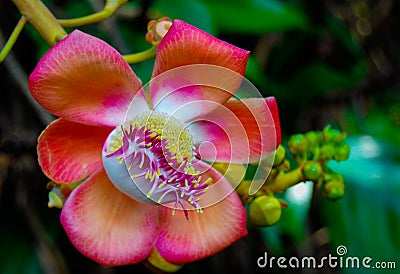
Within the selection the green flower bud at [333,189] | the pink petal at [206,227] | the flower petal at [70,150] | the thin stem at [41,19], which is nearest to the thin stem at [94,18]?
the thin stem at [41,19]

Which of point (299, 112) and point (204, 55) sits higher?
point (204, 55)

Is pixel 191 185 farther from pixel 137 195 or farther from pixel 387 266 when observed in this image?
pixel 387 266

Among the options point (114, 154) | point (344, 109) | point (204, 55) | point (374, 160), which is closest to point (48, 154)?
point (114, 154)

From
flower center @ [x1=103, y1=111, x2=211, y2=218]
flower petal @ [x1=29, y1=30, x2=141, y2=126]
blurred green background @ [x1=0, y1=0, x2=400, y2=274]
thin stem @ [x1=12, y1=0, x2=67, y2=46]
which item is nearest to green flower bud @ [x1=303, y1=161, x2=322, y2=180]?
flower center @ [x1=103, y1=111, x2=211, y2=218]

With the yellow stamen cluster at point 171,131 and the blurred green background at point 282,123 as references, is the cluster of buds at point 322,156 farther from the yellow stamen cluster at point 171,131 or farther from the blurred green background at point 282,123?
the blurred green background at point 282,123

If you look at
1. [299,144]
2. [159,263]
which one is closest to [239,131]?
[299,144]

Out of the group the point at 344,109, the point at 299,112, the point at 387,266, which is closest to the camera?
the point at 387,266

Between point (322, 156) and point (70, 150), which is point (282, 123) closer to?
point (322, 156)

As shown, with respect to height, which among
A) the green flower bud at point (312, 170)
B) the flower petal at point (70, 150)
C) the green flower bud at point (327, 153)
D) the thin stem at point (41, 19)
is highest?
the thin stem at point (41, 19)
